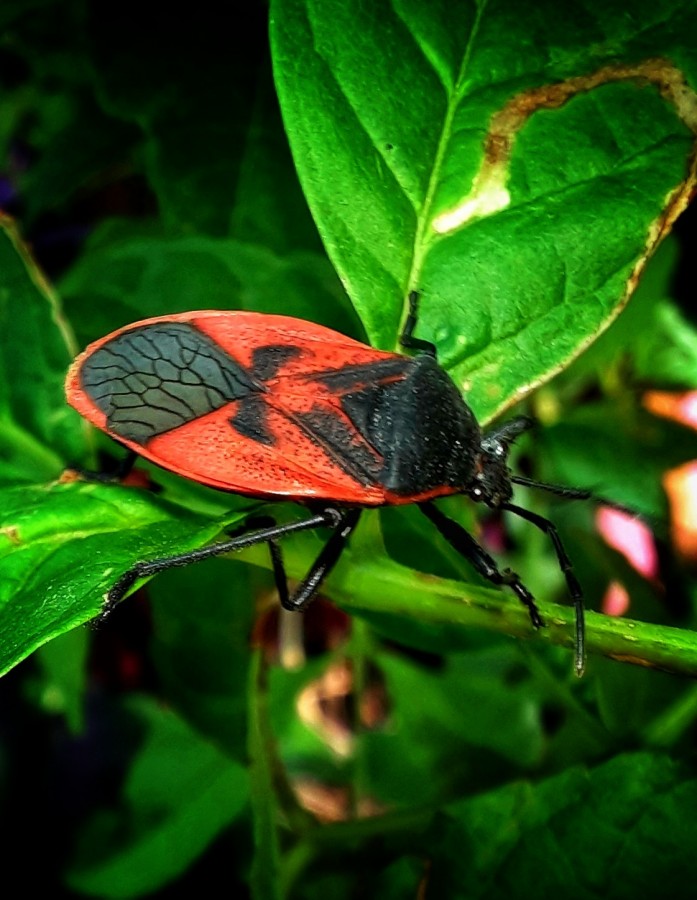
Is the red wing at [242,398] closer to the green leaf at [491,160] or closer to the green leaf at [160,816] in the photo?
the green leaf at [491,160]

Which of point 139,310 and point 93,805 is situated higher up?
point 139,310

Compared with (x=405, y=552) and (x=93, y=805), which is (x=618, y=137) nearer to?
(x=405, y=552)

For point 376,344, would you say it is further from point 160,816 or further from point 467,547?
point 160,816

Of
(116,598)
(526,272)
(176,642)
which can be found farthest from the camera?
(176,642)

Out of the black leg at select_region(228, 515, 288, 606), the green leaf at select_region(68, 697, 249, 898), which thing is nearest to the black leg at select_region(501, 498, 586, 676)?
the black leg at select_region(228, 515, 288, 606)

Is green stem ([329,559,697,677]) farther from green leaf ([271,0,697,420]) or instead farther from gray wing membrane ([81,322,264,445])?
gray wing membrane ([81,322,264,445])

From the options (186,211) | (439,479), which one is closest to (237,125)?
(186,211)
